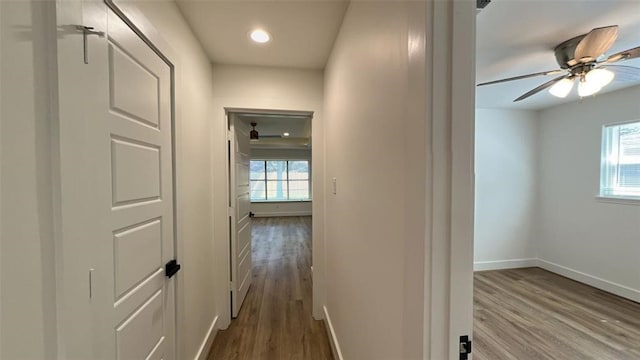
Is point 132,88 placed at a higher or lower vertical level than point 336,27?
lower

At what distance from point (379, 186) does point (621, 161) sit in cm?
396

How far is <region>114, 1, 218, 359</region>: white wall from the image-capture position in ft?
4.90

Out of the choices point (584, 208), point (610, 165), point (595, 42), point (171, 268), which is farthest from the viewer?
point (584, 208)

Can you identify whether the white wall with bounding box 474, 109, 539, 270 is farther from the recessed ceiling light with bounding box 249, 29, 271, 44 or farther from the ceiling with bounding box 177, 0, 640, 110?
the recessed ceiling light with bounding box 249, 29, 271, 44

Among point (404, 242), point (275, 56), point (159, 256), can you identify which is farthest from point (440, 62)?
point (275, 56)

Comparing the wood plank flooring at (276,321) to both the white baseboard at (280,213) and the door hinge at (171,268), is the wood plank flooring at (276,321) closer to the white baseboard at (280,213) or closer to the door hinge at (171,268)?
the door hinge at (171,268)

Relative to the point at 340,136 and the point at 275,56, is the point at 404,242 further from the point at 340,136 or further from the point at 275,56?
the point at 275,56

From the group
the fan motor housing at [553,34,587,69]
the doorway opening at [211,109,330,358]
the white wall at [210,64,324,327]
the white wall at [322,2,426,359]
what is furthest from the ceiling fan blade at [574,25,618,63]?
the doorway opening at [211,109,330,358]

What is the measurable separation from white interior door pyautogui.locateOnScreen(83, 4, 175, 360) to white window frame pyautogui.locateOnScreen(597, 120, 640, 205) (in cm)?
470

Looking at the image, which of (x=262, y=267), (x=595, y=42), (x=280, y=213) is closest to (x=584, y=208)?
(x=595, y=42)

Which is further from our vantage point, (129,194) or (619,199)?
→ (619,199)

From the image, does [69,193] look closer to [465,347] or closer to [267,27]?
[465,347]

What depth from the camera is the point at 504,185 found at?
3688 mm

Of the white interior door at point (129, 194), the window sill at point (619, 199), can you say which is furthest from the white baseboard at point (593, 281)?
the white interior door at point (129, 194)
